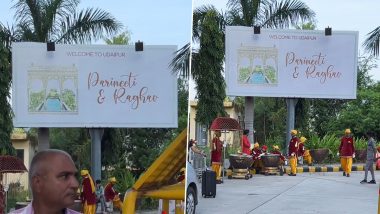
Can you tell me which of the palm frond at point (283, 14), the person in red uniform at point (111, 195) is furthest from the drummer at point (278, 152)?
the person in red uniform at point (111, 195)

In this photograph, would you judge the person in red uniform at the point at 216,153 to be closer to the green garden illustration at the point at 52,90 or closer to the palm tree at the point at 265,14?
the palm tree at the point at 265,14

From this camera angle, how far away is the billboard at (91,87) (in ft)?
2.59

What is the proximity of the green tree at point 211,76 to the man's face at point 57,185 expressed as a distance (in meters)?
0.43

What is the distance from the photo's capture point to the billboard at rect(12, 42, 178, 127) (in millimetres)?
788

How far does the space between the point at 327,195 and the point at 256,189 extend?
0.17 meters

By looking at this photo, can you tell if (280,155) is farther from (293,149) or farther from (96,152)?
(96,152)

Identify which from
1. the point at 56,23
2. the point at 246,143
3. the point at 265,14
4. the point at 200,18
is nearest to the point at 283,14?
the point at 265,14

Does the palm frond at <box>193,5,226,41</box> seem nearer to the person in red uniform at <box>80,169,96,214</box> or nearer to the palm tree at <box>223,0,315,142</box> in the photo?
the palm tree at <box>223,0,315,142</box>

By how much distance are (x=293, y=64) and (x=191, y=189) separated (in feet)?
1.12

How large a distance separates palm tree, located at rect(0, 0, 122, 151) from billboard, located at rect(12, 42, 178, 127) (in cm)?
1

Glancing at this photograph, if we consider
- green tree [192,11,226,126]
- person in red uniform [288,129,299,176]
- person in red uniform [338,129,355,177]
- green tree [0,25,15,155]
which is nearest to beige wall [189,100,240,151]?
green tree [192,11,226,126]

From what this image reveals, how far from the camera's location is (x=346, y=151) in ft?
3.87

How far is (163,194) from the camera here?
94cm

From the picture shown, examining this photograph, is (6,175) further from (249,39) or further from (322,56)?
(322,56)
